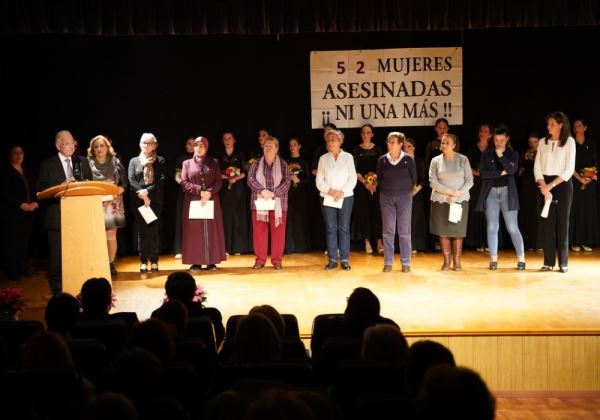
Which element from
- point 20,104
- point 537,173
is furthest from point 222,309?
point 20,104

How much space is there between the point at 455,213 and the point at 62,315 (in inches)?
212

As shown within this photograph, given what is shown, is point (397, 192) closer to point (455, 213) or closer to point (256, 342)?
point (455, 213)

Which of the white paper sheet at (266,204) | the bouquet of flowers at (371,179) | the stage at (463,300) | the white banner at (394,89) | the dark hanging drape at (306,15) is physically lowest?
the stage at (463,300)

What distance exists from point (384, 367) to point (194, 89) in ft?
25.8

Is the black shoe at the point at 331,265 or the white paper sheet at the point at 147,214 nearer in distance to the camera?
the white paper sheet at the point at 147,214

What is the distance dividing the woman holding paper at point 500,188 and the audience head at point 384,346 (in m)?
5.45

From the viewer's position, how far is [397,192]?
28.5ft

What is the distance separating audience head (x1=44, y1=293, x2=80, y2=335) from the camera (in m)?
4.03

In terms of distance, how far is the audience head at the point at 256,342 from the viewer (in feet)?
11.4

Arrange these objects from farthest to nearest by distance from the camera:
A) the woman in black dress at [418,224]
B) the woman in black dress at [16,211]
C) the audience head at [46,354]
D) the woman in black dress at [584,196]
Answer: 1. the woman in black dress at [418,224]
2. the woman in black dress at [584,196]
3. the woman in black dress at [16,211]
4. the audience head at [46,354]

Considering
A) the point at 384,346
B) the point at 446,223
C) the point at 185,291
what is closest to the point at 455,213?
the point at 446,223

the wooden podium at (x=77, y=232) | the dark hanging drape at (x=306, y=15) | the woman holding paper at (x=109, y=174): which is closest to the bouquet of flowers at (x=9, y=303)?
the wooden podium at (x=77, y=232)

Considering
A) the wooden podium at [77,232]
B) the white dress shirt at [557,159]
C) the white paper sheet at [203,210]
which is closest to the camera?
the wooden podium at [77,232]

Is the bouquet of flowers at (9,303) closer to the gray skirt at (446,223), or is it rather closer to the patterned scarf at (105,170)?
the patterned scarf at (105,170)
